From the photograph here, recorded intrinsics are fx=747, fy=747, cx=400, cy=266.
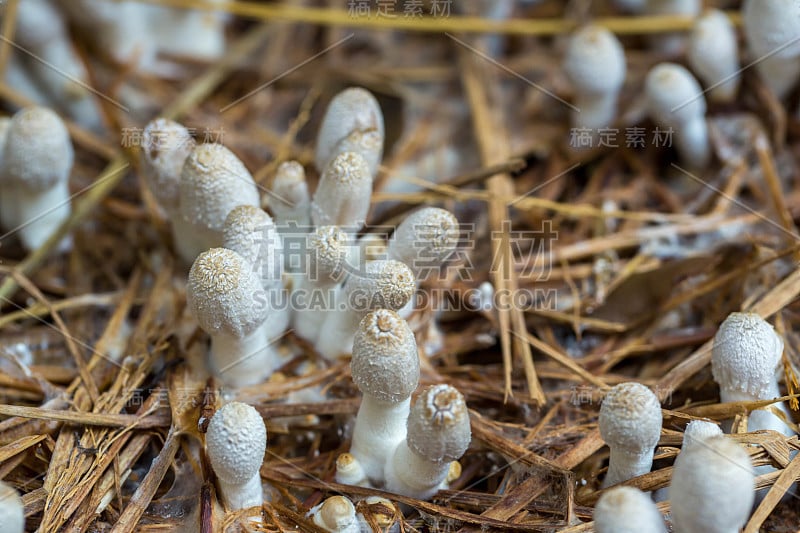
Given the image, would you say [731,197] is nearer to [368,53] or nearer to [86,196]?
[368,53]

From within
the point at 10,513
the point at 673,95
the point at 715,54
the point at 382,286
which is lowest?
the point at 10,513

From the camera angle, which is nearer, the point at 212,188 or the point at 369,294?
the point at 369,294

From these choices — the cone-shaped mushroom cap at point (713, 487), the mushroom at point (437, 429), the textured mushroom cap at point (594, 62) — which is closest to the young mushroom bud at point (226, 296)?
the mushroom at point (437, 429)

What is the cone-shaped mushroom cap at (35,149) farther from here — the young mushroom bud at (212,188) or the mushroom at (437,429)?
the mushroom at (437,429)

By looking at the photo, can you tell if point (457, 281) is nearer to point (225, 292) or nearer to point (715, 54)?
point (225, 292)

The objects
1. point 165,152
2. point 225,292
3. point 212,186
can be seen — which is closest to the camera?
point 225,292

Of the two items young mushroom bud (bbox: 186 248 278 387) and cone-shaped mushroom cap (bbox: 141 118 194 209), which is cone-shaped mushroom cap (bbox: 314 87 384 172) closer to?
cone-shaped mushroom cap (bbox: 141 118 194 209)

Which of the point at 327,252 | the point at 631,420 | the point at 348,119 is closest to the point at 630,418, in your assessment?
the point at 631,420

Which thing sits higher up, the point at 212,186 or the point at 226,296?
the point at 212,186

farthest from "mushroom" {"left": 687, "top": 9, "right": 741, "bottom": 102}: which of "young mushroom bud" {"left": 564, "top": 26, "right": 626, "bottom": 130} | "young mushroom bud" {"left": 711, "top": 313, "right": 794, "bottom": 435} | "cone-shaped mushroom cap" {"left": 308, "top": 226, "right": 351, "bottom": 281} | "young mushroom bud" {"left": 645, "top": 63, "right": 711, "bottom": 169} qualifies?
"cone-shaped mushroom cap" {"left": 308, "top": 226, "right": 351, "bottom": 281}
